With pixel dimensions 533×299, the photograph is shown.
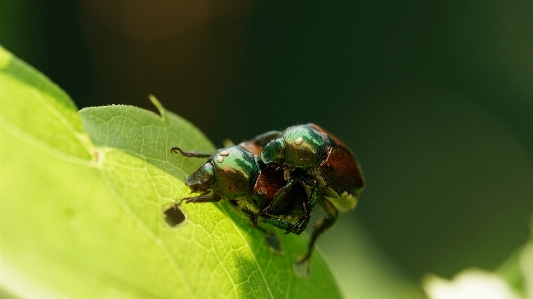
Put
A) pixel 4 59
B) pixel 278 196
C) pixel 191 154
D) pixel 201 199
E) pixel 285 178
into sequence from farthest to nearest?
1. pixel 285 178
2. pixel 278 196
3. pixel 191 154
4. pixel 201 199
5. pixel 4 59

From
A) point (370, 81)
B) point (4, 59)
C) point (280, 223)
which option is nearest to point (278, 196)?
point (280, 223)

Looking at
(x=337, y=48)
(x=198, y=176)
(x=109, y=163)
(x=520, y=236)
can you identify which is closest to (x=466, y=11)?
(x=337, y=48)

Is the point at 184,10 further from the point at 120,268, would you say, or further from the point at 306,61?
the point at 120,268

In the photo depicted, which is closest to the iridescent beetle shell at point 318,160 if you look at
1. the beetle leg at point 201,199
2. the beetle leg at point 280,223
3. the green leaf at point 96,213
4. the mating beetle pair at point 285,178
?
the mating beetle pair at point 285,178

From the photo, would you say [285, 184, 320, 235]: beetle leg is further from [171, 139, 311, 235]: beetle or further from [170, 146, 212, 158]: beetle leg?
[170, 146, 212, 158]: beetle leg

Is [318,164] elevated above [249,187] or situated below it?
above

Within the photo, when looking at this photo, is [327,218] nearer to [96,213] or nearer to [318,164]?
[318,164]
